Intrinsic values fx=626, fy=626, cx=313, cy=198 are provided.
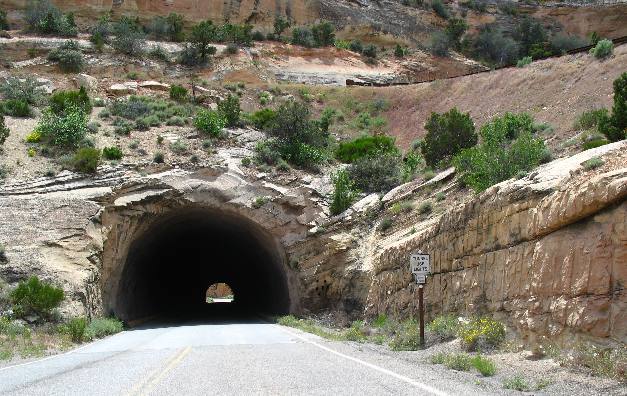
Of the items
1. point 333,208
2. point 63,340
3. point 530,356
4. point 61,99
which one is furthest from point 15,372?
point 61,99

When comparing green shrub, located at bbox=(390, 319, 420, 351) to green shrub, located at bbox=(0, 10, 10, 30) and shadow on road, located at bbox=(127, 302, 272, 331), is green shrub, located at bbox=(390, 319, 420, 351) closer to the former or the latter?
shadow on road, located at bbox=(127, 302, 272, 331)

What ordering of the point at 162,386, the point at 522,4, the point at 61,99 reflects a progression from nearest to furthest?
1. the point at 162,386
2. the point at 61,99
3. the point at 522,4

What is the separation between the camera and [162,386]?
29.3 feet

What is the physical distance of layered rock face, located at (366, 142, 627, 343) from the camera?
10.1 meters

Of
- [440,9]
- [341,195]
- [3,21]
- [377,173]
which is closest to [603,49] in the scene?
[377,173]

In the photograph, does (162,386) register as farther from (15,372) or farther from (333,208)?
(333,208)

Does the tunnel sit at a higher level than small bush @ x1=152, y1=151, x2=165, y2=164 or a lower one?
lower

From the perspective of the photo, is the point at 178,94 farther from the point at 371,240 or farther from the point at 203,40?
the point at 371,240

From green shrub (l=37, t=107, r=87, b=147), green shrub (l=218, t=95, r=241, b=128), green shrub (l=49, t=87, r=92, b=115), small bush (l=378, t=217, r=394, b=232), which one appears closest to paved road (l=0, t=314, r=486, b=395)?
small bush (l=378, t=217, r=394, b=232)

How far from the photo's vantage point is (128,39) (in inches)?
2135

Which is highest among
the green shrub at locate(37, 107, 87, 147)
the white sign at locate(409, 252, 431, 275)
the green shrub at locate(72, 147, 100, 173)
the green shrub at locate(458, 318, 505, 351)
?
the green shrub at locate(37, 107, 87, 147)

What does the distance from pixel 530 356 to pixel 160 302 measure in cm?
3366

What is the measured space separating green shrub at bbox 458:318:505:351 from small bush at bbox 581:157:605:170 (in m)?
3.60

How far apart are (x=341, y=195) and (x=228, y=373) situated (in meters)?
17.8
